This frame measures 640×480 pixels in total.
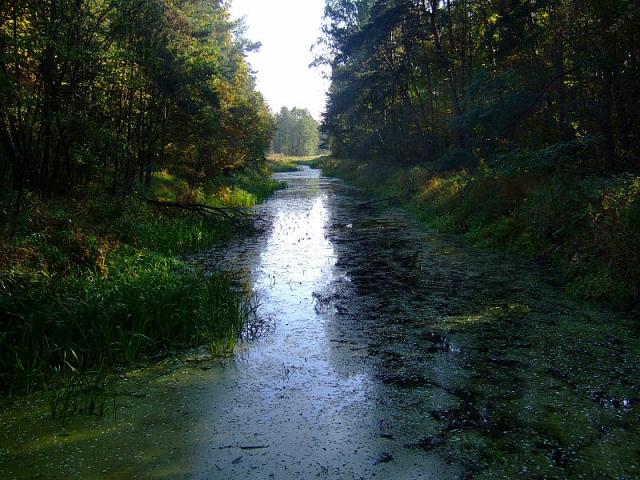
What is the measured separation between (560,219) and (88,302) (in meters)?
7.76

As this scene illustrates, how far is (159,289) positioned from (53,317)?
137 cm

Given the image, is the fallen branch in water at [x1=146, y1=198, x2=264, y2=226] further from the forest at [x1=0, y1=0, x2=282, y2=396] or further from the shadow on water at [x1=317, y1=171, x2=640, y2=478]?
the shadow on water at [x1=317, y1=171, x2=640, y2=478]

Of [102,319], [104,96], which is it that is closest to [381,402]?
[102,319]

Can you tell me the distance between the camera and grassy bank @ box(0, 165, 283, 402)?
479 centimetres

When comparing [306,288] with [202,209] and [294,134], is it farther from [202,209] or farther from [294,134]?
[294,134]

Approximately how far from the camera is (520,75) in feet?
39.3

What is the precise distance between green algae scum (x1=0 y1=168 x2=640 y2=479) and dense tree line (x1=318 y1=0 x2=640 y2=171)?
158 inches

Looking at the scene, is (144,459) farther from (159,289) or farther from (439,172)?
(439,172)

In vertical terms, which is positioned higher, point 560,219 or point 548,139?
point 548,139

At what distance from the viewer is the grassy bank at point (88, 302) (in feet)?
15.7

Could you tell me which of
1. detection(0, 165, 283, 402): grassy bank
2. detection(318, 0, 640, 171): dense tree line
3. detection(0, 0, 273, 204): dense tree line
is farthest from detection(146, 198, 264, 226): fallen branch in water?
detection(318, 0, 640, 171): dense tree line

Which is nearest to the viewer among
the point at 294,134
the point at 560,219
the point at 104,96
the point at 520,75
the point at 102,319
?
the point at 102,319

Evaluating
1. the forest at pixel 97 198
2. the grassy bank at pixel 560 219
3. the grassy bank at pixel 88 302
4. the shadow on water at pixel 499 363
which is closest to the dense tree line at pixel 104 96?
the forest at pixel 97 198

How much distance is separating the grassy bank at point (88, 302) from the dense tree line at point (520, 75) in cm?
728
